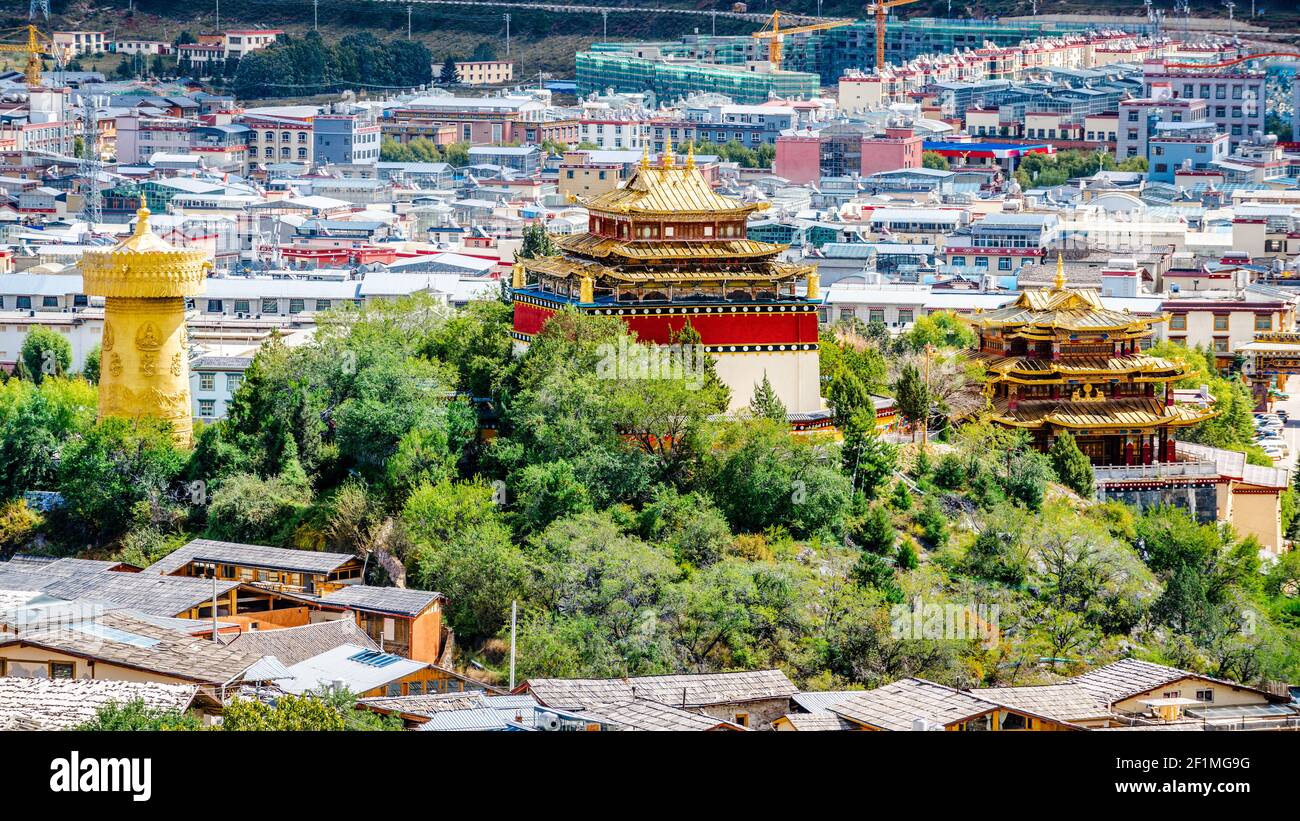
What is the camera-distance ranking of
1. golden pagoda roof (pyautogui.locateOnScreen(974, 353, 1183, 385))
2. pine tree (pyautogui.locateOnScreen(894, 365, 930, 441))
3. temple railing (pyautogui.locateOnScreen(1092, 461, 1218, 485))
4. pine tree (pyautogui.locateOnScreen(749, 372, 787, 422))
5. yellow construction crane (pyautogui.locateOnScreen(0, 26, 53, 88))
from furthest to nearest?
yellow construction crane (pyautogui.locateOnScreen(0, 26, 53, 88)) < golden pagoda roof (pyautogui.locateOnScreen(974, 353, 1183, 385)) < temple railing (pyautogui.locateOnScreen(1092, 461, 1218, 485)) < pine tree (pyautogui.locateOnScreen(894, 365, 930, 441)) < pine tree (pyautogui.locateOnScreen(749, 372, 787, 422))

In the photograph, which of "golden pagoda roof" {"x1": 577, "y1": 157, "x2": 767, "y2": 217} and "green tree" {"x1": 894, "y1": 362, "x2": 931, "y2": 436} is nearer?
"golden pagoda roof" {"x1": 577, "y1": 157, "x2": 767, "y2": 217}

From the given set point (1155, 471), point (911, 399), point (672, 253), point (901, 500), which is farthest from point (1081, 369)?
point (672, 253)

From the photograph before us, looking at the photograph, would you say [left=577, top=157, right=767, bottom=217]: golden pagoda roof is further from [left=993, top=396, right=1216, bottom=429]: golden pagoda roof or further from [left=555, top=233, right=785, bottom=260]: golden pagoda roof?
[left=993, top=396, right=1216, bottom=429]: golden pagoda roof

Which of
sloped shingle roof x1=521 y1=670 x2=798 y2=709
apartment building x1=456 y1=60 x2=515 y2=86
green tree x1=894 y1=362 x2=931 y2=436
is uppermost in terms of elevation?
apartment building x1=456 y1=60 x2=515 y2=86

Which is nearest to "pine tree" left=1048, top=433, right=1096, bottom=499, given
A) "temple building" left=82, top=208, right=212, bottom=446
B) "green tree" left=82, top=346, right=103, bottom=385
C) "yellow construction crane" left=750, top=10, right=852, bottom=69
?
"temple building" left=82, top=208, right=212, bottom=446

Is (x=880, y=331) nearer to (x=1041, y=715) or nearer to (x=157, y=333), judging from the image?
(x=157, y=333)

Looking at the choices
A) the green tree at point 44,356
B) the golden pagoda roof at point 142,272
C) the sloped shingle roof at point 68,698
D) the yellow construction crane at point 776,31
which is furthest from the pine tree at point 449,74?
the sloped shingle roof at point 68,698

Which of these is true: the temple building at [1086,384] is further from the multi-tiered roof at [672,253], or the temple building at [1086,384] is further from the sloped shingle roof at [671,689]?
the sloped shingle roof at [671,689]
